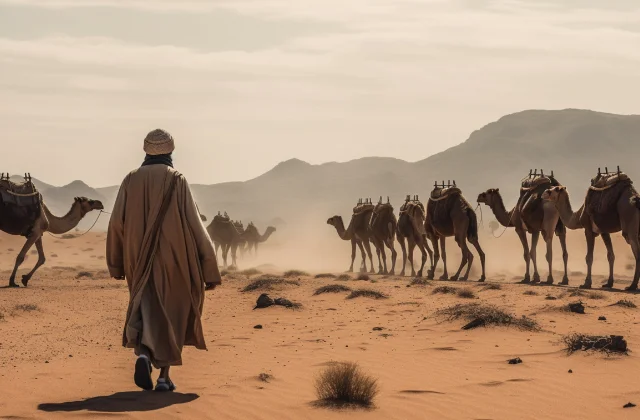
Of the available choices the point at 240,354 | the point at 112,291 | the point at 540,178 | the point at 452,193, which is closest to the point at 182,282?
the point at 240,354

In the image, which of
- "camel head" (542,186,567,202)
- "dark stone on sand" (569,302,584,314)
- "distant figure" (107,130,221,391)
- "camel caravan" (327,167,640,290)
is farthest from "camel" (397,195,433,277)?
"distant figure" (107,130,221,391)

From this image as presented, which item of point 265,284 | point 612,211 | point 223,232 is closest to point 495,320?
point 612,211

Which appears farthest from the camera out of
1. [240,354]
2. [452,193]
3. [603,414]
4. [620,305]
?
[452,193]

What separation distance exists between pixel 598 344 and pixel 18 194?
17.5m

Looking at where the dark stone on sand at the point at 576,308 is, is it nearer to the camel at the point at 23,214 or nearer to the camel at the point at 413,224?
the camel at the point at 23,214

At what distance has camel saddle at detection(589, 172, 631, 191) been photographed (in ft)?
75.6

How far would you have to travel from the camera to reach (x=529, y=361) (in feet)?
38.6

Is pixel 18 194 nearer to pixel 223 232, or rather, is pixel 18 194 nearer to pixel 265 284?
pixel 265 284

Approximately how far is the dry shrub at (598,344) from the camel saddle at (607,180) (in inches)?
440

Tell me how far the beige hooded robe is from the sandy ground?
648 mm

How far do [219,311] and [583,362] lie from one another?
9335 millimetres

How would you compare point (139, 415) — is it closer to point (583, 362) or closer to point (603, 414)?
point (603, 414)

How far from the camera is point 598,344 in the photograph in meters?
12.3

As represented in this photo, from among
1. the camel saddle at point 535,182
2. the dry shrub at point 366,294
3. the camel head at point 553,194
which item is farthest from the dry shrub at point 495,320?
the camel saddle at point 535,182
